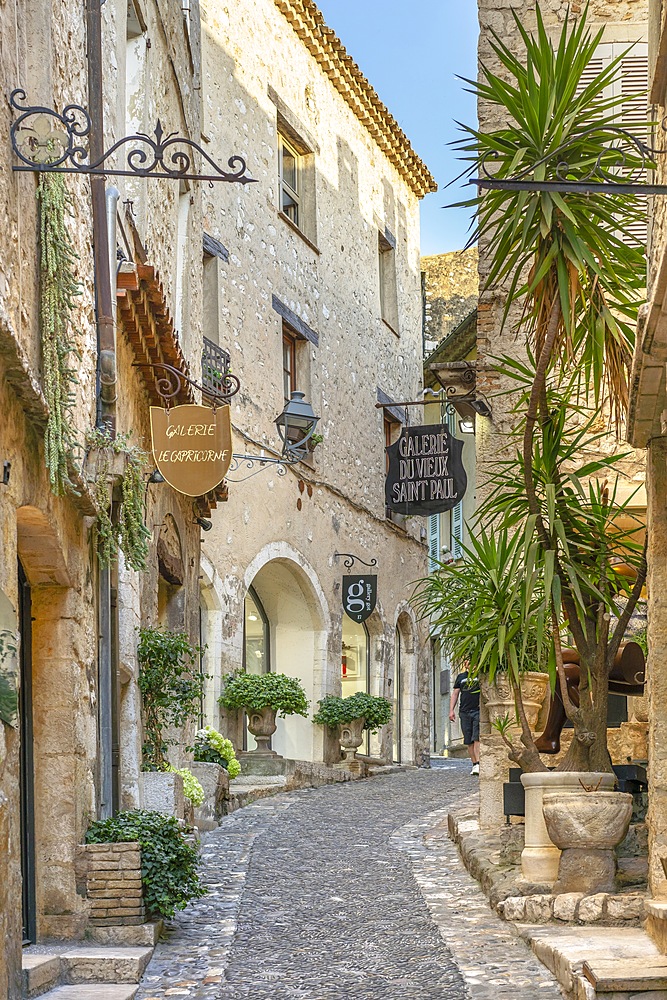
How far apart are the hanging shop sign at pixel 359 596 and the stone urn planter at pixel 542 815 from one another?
11586mm

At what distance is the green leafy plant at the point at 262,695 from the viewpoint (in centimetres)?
1464

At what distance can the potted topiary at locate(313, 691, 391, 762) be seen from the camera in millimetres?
17406

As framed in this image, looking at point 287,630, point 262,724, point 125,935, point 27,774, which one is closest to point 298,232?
point 287,630

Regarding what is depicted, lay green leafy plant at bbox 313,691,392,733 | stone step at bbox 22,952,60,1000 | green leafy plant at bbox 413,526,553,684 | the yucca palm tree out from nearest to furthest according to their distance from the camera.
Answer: stone step at bbox 22,952,60,1000 → the yucca palm tree → green leafy plant at bbox 413,526,553,684 → green leafy plant at bbox 313,691,392,733

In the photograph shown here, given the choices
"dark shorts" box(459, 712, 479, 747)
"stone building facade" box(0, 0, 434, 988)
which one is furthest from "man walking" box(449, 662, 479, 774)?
"stone building facade" box(0, 0, 434, 988)

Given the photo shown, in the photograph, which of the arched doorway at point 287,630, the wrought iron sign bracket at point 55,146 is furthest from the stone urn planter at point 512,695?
the arched doorway at point 287,630

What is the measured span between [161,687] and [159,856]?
276 centimetres

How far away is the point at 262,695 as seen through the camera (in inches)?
575

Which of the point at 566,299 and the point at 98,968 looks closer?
the point at 98,968

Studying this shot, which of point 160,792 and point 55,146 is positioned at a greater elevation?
point 55,146

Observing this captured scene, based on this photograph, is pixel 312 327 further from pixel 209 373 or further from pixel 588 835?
pixel 588 835

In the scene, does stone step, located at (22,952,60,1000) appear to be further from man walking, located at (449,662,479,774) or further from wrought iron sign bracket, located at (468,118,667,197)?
man walking, located at (449,662,479,774)

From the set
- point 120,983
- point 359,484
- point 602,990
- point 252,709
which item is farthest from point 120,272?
point 359,484

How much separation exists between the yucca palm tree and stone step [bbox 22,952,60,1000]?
9.02 feet
